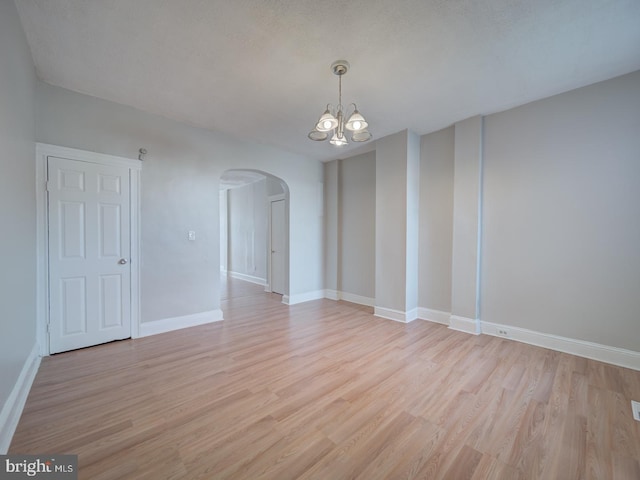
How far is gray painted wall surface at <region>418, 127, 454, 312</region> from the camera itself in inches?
157

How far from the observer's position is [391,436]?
175 cm

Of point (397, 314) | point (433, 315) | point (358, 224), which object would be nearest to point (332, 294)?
point (358, 224)

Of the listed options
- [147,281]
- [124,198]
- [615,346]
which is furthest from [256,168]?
[615,346]

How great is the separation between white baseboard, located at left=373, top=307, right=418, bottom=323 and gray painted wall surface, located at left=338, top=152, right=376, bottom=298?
2.16ft

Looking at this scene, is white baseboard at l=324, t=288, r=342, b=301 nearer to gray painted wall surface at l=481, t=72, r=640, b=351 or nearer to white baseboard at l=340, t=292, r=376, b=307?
white baseboard at l=340, t=292, r=376, b=307

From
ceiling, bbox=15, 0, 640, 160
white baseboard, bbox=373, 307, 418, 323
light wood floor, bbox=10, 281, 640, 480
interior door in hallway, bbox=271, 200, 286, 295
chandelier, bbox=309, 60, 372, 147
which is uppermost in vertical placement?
ceiling, bbox=15, 0, 640, 160

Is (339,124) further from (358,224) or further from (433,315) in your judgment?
(433,315)

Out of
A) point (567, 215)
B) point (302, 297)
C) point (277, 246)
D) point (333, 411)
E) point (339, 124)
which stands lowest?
point (333, 411)

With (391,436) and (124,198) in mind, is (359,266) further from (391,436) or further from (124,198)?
(124,198)

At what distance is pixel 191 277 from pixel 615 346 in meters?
5.13

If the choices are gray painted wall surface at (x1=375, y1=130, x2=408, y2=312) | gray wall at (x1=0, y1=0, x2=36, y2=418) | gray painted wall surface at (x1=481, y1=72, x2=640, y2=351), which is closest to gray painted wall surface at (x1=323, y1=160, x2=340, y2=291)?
gray painted wall surface at (x1=375, y1=130, x2=408, y2=312)

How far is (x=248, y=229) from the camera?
24.8 ft

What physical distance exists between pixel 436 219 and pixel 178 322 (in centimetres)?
414

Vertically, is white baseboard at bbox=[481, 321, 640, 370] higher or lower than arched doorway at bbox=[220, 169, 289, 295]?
lower
